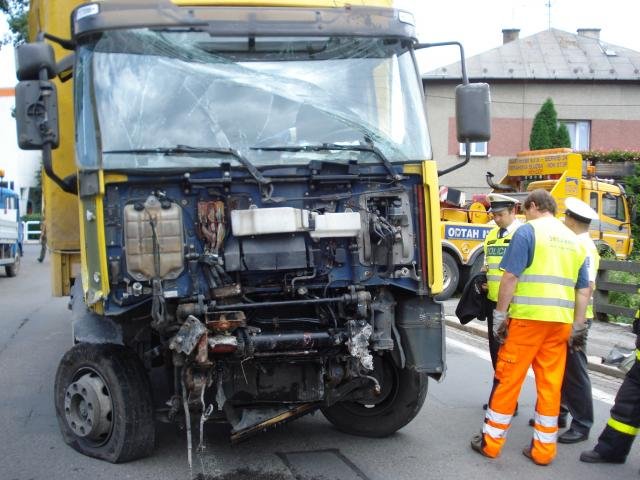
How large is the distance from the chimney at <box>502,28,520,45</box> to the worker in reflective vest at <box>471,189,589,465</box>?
3080 cm

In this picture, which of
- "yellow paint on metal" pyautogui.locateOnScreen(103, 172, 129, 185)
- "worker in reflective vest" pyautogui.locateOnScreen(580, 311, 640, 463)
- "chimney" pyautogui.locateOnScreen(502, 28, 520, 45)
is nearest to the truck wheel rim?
"yellow paint on metal" pyautogui.locateOnScreen(103, 172, 129, 185)

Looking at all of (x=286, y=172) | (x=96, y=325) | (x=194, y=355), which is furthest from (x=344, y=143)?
(x=96, y=325)

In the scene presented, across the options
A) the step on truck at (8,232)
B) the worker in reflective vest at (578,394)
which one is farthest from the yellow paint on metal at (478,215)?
the step on truck at (8,232)

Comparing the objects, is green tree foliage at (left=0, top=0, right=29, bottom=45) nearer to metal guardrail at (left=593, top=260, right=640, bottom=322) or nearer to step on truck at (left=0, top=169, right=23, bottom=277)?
step on truck at (left=0, top=169, right=23, bottom=277)

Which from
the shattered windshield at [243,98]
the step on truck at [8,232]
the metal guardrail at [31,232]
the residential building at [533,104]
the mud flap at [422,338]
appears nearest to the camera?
the shattered windshield at [243,98]

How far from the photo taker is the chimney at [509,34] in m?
34.1

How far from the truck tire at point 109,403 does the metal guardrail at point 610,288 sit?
7730 mm

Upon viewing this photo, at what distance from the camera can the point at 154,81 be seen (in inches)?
192

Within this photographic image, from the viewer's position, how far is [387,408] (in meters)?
5.64

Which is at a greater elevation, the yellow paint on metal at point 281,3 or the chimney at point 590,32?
the chimney at point 590,32

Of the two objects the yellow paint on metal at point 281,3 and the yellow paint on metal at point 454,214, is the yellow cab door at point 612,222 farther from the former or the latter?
the yellow paint on metal at point 281,3

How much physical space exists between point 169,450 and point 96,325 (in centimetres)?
108

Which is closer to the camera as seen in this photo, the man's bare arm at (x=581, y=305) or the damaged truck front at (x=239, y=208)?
the damaged truck front at (x=239, y=208)

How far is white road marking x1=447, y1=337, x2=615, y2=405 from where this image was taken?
7194 millimetres
